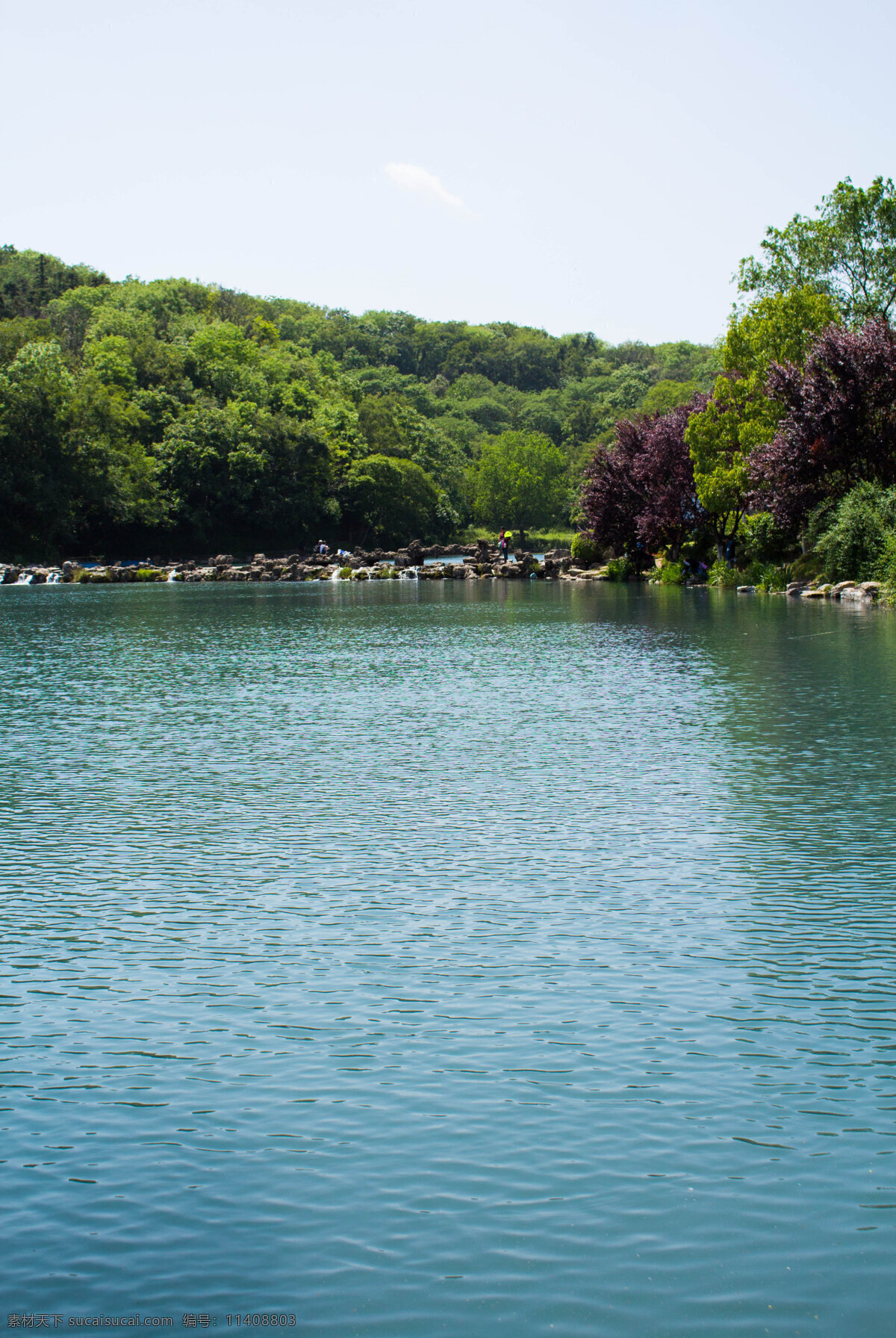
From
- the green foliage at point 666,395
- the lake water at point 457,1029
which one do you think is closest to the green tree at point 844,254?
the lake water at point 457,1029

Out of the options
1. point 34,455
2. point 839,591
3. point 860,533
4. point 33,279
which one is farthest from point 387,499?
point 860,533

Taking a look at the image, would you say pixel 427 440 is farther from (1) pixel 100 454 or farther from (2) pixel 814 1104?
(2) pixel 814 1104

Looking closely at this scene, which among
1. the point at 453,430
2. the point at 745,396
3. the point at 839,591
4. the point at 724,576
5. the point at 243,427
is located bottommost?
the point at 839,591

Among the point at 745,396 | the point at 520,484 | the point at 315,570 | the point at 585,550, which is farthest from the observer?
the point at 520,484

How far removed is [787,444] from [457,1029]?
4304 centimetres

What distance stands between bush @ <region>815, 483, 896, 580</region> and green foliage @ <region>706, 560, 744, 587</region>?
8998mm

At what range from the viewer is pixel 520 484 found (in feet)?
486

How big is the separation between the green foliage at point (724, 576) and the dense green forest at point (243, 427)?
20.9m

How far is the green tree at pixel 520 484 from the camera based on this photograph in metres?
148

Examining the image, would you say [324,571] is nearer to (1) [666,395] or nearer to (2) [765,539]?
(2) [765,539]

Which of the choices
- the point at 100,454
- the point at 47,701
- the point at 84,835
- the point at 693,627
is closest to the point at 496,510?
the point at 100,454

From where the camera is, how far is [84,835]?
12.4 metres

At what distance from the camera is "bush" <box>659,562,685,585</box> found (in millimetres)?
61906

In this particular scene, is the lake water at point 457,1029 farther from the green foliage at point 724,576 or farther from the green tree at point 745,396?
the green foliage at point 724,576
